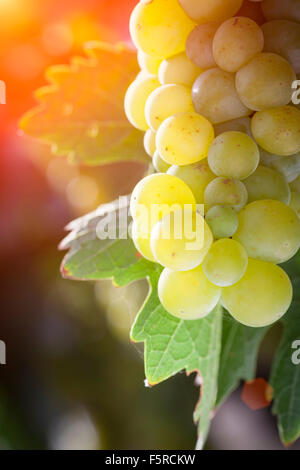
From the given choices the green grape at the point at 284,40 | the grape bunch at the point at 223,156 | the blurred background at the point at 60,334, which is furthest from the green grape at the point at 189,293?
the blurred background at the point at 60,334

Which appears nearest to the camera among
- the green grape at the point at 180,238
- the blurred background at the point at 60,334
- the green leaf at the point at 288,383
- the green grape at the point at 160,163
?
the green grape at the point at 180,238

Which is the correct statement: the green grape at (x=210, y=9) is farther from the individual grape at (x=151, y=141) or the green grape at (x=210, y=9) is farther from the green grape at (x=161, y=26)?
the individual grape at (x=151, y=141)

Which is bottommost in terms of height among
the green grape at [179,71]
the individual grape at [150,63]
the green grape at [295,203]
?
the green grape at [295,203]

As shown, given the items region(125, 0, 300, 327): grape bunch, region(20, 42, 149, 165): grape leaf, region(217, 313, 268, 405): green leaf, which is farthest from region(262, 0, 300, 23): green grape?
region(217, 313, 268, 405): green leaf

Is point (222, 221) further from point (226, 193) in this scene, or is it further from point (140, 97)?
point (140, 97)

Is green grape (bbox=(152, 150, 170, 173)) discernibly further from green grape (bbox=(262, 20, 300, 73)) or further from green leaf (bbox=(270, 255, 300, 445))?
green leaf (bbox=(270, 255, 300, 445))

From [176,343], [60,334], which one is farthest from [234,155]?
[60,334]
